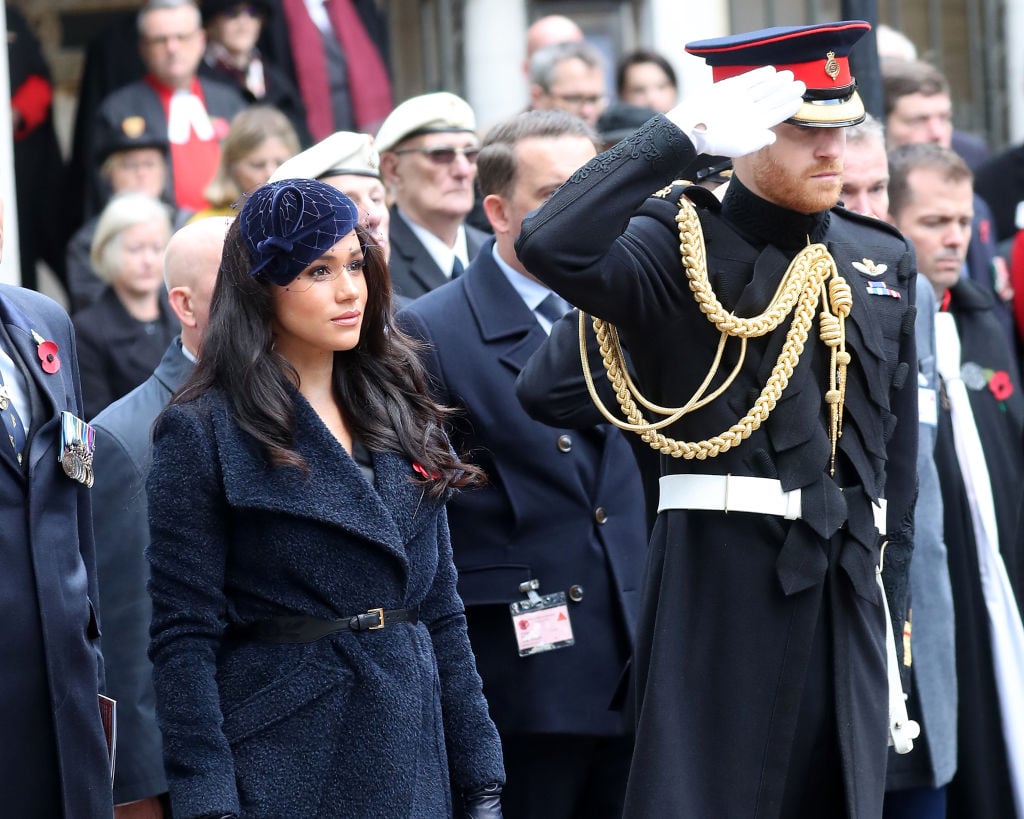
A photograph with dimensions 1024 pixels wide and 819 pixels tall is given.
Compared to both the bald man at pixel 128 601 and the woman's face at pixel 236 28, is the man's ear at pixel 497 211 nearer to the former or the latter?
the bald man at pixel 128 601

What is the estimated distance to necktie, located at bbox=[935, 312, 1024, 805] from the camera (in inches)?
213

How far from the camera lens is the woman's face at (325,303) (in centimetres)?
358

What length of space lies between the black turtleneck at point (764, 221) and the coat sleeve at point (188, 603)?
45.0 inches

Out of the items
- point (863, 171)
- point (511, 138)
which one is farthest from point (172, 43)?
point (863, 171)

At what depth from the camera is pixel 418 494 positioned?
11.9ft

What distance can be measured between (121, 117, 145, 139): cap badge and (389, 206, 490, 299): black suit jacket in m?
2.34

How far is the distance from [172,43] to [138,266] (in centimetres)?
140

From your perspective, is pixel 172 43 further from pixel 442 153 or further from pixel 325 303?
pixel 325 303

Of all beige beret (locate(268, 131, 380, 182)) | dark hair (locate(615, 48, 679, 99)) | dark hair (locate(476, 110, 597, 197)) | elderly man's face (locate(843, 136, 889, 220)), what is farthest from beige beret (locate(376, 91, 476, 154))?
dark hair (locate(615, 48, 679, 99))

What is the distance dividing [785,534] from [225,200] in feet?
10.6

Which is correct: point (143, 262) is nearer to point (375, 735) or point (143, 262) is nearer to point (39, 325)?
point (39, 325)

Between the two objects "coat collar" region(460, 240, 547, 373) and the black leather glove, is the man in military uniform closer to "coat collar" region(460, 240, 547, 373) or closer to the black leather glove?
the black leather glove

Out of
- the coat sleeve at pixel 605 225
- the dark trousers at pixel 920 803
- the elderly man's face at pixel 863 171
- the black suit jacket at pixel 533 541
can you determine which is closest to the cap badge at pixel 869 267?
the coat sleeve at pixel 605 225

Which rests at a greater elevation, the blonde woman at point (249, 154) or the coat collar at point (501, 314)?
the blonde woman at point (249, 154)
